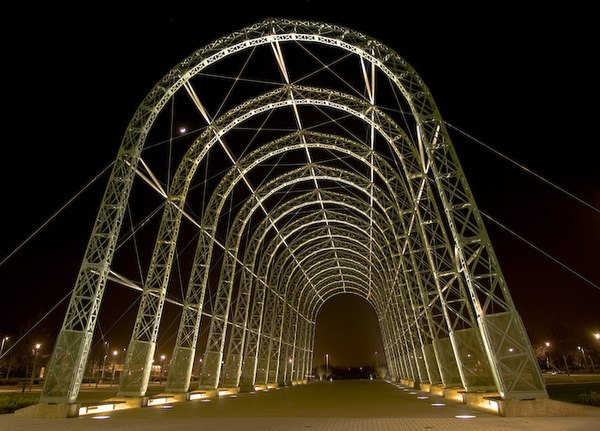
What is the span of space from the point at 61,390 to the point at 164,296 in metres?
7.24

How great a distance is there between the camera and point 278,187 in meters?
32.3

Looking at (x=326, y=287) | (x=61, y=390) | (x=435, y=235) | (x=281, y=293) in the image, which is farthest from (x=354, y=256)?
(x=61, y=390)

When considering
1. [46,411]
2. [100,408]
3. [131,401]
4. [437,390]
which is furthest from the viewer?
[437,390]

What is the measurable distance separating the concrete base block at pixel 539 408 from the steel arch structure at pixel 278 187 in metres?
0.31

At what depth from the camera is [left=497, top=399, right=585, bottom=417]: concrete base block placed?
39.7ft

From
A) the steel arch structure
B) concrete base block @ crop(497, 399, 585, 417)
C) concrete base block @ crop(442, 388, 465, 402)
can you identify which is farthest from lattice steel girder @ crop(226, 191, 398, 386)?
concrete base block @ crop(497, 399, 585, 417)

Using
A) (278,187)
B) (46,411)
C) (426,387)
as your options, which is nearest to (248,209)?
(278,187)

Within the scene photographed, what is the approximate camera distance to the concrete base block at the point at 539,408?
39.7 feet

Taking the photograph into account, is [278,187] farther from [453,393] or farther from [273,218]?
[453,393]

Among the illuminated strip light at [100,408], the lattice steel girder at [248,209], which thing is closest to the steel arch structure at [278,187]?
the lattice steel girder at [248,209]

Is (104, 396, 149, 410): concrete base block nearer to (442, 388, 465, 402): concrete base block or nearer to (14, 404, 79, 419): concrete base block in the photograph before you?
(14, 404, 79, 419): concrete base block

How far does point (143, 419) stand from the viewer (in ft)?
45.0

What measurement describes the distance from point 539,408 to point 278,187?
23.6m

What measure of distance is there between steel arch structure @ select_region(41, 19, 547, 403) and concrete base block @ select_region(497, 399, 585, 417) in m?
0.31
